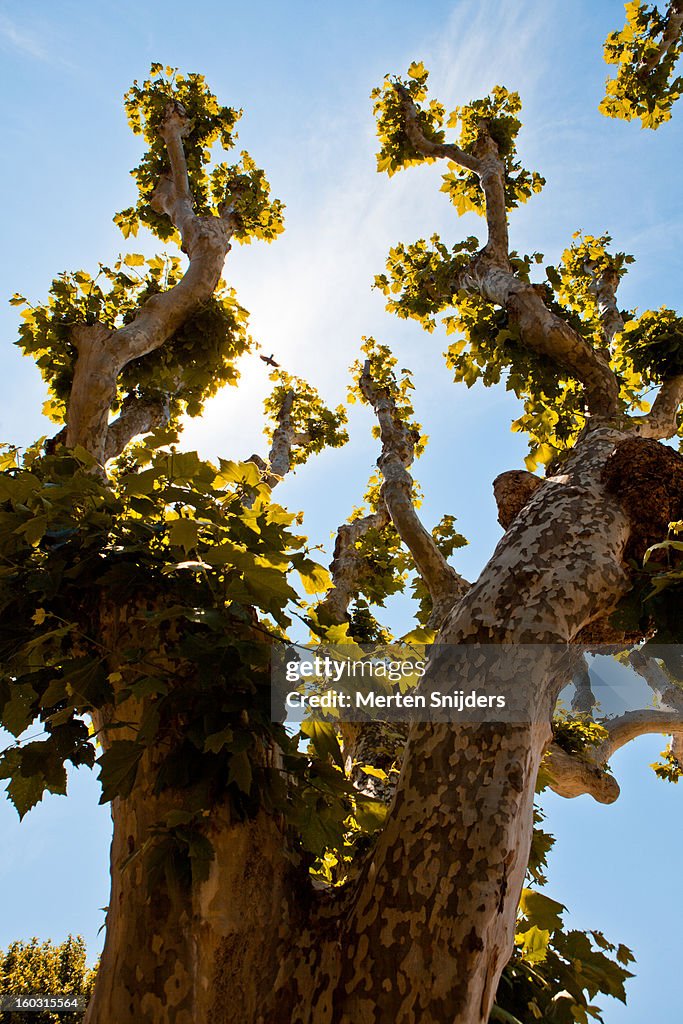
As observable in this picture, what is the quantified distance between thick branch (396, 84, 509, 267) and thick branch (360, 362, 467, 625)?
8.86 ft

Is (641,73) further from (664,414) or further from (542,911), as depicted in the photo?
(542,911)

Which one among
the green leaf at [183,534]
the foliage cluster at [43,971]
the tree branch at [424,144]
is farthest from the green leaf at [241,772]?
the foliage cluster at [43,971]

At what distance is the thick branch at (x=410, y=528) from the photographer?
5.55m

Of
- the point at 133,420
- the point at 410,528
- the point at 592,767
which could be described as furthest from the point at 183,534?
the point at 133,420

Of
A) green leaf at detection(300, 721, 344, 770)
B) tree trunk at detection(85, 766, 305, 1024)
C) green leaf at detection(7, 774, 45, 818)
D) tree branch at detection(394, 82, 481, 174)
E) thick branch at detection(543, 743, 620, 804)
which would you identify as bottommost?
tree trunk at detection(85, 766, 305, 1024)

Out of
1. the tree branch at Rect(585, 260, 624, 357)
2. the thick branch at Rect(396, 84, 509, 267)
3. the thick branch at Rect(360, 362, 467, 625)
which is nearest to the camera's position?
the thick branch at Rect(360, 362, 467, 625)

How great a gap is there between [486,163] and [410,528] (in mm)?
5563

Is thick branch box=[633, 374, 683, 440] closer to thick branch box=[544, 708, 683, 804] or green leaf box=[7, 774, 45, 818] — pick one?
thick branch box=[544, 708, 683, 804]

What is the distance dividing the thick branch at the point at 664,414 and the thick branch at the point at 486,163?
2.22 m

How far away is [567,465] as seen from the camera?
3.57m

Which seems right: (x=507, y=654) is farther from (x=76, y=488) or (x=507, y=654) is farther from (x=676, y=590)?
(x=76, y=488)

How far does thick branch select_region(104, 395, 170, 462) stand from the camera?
6.74 m

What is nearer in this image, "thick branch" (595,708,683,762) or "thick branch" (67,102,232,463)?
"thick branch" (67,102,232,463)

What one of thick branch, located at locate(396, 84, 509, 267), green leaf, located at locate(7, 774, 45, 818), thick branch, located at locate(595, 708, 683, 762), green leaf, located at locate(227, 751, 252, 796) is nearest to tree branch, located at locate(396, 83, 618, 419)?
thick branch, located at locate(396, 84, 509, 267)
